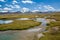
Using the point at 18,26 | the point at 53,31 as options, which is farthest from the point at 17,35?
the point at 53,31

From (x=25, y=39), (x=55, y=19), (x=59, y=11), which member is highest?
(x=59, y=11)

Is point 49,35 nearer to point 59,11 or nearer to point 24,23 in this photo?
point 59,11

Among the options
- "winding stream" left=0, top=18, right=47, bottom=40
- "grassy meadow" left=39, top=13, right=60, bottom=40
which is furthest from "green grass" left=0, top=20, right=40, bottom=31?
"grassy meadow" left=39, top=13, right=60, bottom=40

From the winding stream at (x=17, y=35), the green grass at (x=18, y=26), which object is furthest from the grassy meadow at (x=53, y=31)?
the green grass at (x=18, y=26)

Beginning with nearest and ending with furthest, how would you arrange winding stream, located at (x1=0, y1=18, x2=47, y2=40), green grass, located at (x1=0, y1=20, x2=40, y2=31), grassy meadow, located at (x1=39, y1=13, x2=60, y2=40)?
grassy meadow, located at (x1=39, y1=13, x2=60, y2=40)
winding stream, located at (x1=0, y1=18, x2=47, y2=40)
green grass, located at (x1=0, y1=20, x2=40, y2=31)

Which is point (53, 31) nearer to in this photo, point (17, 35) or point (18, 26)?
point (17, 35)

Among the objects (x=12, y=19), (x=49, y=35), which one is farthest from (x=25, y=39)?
(x=12, y=19)

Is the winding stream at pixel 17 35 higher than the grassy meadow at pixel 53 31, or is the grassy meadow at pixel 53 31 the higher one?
the grassy meadow at pixel 53 31

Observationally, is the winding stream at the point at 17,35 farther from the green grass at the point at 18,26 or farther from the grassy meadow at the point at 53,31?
the grassy meadow at the point at 53,31

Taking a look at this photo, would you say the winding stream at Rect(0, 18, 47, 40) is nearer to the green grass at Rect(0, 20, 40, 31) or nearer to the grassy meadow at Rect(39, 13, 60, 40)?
the green grass at Rect(0, 20, 40, 31)

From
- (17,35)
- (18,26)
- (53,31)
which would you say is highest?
(18,26)

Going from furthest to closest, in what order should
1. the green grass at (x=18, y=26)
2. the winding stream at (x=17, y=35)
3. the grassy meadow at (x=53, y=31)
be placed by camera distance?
the green grass at (x=18, y=26) < the winding stream at (x=17, y=35) < the grassy meadow at (x=53, y=31)
